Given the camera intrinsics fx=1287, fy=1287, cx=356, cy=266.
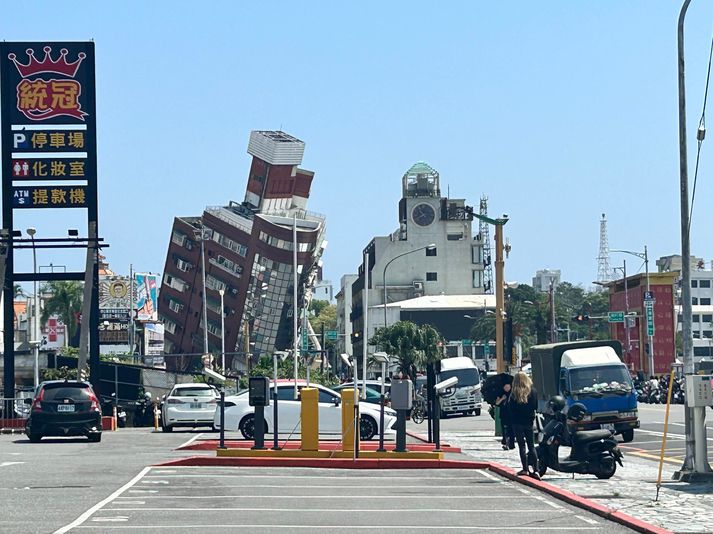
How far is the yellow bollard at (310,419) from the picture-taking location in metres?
23.6

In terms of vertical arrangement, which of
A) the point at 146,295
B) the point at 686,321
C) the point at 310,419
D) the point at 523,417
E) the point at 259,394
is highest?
the point at 146,295

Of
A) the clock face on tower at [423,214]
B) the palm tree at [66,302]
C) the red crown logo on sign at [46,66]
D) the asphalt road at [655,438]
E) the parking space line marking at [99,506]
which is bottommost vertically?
the asphalt road at [655,438]

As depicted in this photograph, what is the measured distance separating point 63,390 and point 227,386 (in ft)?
86.8

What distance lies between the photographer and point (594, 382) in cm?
3388

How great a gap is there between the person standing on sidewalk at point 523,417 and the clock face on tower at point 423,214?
121732mm

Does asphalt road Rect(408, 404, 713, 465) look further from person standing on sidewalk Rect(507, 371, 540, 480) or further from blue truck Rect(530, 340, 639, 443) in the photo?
person standing on sidewalk Rect(507, 371, 540, 480)

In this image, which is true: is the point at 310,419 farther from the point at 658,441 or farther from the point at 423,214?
the point at 423,214

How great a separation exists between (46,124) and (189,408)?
39.4 feet

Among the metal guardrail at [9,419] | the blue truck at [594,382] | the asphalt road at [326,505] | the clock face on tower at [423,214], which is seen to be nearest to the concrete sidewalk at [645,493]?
the asphalt road at [326,505]

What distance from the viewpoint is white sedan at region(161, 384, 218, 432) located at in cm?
3691

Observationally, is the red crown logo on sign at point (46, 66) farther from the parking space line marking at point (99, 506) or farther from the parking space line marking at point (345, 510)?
the parking space line marking at point (345, 510)

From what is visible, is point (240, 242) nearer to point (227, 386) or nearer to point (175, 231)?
point (175, 231)

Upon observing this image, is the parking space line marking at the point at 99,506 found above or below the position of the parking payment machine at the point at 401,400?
below

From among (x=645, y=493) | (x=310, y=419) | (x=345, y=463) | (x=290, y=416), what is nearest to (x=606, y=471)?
(x=645, y=493)
